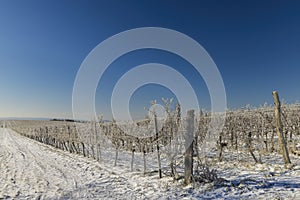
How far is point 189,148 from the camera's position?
6395 millimetres

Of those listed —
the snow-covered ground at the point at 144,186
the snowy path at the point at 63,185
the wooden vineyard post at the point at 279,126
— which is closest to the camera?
the snow-covered ground at the point at 144,186

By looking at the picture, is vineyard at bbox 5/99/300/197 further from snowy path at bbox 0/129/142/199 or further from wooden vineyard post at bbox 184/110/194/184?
snowy path at bbox 0/129/142/199

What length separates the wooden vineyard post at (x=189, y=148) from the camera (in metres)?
6.19

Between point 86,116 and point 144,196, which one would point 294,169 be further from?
point 86,116

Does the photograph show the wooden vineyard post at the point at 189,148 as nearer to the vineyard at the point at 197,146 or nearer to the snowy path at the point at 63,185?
the vineyard at the point at 197,146

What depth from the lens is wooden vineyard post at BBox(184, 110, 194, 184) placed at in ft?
20.3

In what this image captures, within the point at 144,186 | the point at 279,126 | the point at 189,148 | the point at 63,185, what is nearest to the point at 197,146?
the point at 189,148

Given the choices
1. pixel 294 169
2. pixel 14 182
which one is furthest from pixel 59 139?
pixel 294 169

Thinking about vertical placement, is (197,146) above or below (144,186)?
above

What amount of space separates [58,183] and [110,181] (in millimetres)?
1767

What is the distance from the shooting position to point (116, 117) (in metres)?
Answer: 13.5

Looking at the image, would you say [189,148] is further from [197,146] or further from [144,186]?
[144,186]

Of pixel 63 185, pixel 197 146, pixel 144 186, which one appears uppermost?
pixel 197 146

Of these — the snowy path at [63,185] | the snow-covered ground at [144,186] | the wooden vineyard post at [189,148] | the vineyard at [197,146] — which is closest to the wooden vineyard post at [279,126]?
the vineyard at [197,146]
